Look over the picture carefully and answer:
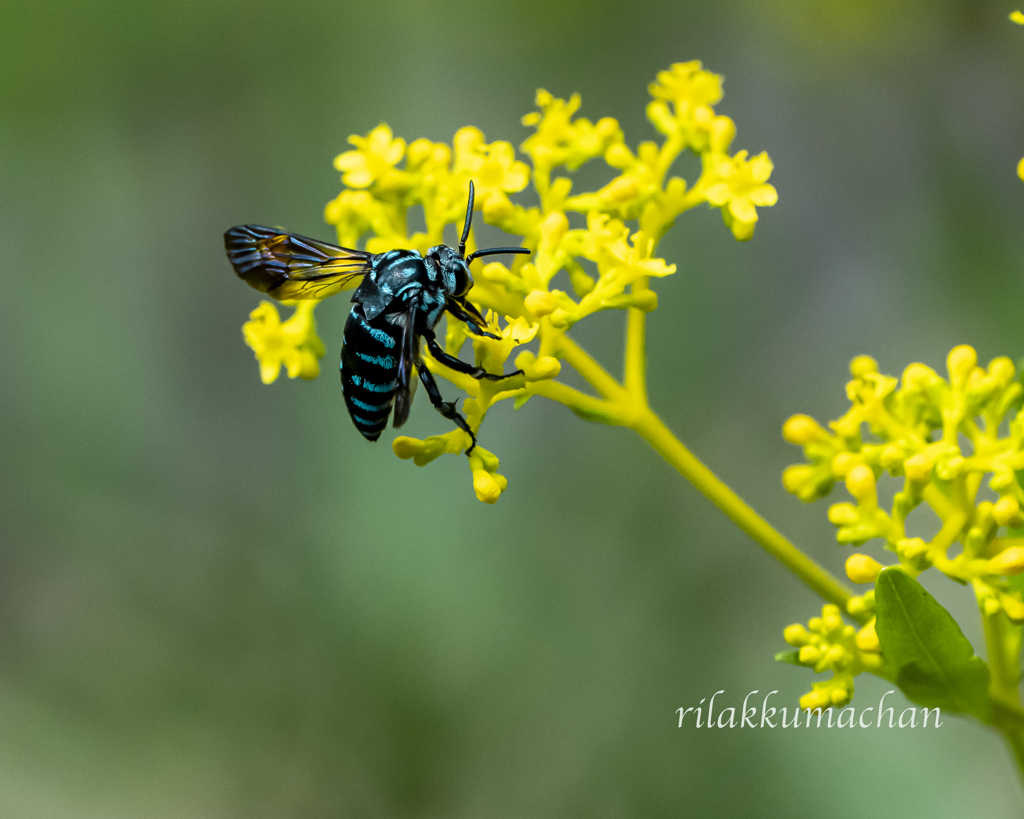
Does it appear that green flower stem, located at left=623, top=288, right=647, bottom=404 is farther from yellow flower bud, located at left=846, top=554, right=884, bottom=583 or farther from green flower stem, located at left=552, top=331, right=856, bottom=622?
yellow flower bud, located at left=846, top=554, right=884, bottom=583

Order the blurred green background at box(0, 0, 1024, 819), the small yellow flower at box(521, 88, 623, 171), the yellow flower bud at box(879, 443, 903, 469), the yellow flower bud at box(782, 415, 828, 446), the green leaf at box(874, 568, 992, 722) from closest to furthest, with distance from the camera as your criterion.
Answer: the green leaf at box(874, 568, 992, 722), the yellow flower bud at box(879, 443, 903, 469), the yellow flower bud at box(782, 415, 828, 446), the small yellow flower at box(521, 88, 623, 171), the blurred green background at box(0, 0, 1024, 819)

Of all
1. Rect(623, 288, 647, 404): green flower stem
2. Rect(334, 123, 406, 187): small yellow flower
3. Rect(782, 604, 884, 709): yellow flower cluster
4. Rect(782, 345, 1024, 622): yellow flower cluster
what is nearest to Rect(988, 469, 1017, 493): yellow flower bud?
Rect(782, 345, 1024, 622): yellow flower cluster

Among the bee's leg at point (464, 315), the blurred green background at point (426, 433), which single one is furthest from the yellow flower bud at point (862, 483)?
the blurred green background at point (426, 433)

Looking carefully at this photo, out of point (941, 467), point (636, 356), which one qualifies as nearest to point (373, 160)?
point (636, 356)

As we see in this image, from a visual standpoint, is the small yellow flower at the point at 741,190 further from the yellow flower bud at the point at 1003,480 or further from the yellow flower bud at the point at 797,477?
the yellow flower bud at the point at 1003,480

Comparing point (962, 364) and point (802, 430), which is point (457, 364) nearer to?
point (802, 430)

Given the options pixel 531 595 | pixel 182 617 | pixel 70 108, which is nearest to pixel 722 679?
pixel 531 595
